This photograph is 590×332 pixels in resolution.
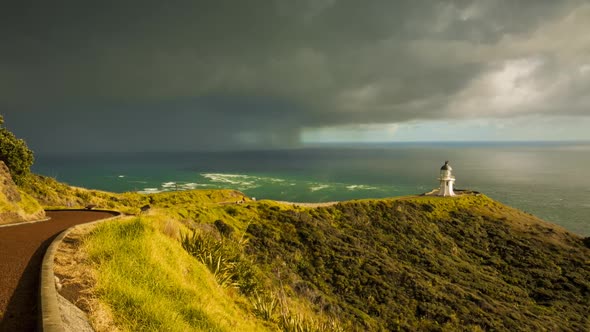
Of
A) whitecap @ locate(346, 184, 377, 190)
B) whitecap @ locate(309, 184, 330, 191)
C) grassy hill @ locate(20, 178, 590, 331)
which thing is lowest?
whitecap @ locate(346, 184, 377, 190)

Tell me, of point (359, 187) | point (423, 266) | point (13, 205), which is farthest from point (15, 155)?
point (359, 187)

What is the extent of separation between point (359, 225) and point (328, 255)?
13120 mm

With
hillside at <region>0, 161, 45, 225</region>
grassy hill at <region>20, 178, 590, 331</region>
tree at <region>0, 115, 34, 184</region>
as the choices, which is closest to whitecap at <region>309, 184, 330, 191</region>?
grassy hill at <region>20, 178, 590, 331</region>

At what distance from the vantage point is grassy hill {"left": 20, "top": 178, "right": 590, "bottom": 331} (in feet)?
23.6

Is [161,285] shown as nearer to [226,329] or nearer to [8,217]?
[226,329]

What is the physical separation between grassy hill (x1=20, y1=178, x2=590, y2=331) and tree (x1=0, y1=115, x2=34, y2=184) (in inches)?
247

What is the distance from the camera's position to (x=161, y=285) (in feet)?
22.1

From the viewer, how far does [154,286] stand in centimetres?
655

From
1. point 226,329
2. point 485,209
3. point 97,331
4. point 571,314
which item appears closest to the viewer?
point 97,331

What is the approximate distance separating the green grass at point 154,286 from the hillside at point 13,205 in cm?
1123

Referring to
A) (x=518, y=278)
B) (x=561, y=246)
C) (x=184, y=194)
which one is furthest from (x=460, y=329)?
(x=184, y=194)

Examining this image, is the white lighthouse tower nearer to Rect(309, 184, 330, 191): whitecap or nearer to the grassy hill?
the grassy hill

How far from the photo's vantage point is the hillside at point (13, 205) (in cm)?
1556

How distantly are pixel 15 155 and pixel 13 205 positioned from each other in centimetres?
1016
